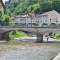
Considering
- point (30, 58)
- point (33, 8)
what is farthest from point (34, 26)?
point (33, 8)

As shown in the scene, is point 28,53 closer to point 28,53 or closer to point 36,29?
point 28,53

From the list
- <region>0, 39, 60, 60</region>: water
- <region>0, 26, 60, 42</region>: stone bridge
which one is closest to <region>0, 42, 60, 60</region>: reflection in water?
<region>0, 39, 60, 60</region>: water

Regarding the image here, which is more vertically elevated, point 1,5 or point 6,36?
point 1,5

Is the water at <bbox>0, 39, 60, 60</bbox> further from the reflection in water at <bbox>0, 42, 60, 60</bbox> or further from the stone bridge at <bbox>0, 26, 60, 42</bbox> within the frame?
the stone bridge at <bbox>0, 26, 60, 42</bbox>

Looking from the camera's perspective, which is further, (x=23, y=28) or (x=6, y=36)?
(x=6, y=36)

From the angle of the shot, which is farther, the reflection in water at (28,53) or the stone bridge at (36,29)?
the stone bridge at (36,29)

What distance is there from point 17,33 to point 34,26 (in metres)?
24.6

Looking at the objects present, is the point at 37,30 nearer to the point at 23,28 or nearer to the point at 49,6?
the point at 23,28

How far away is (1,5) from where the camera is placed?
117 metres

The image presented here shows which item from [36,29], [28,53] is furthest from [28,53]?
[36,29]

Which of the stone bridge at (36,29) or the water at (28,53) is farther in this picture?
the stone bridge at (36,29)

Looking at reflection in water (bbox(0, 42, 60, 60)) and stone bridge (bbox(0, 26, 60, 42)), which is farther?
stone bridge (bbox(0, 26, 60, 42))

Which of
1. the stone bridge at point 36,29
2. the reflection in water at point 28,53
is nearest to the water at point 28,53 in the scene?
the reflection in water at point 28,53

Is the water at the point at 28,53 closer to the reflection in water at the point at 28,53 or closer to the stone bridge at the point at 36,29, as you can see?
the reflection in water at the point at 28,53
